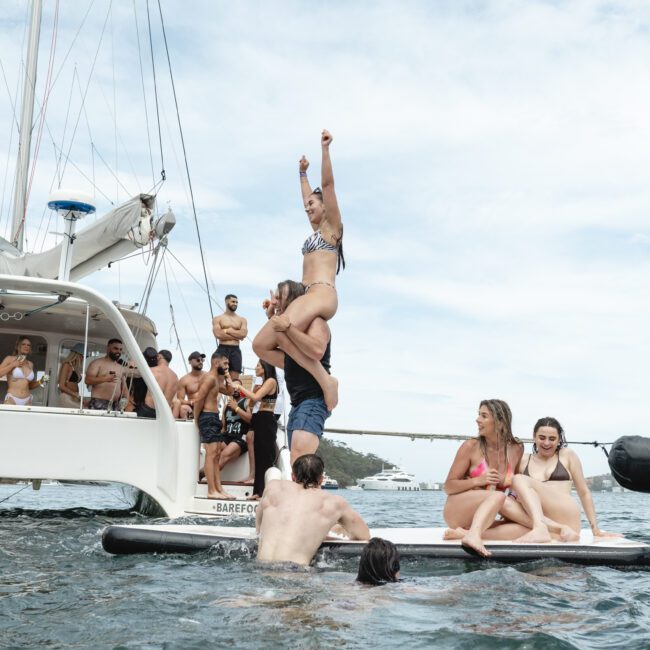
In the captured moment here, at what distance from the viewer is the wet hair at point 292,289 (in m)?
6.41

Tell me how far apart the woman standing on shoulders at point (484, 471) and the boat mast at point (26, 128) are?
10.1 m

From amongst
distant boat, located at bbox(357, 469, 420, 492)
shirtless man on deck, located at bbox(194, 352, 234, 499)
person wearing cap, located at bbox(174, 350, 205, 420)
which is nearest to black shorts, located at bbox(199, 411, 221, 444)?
shirtless man on deck, located at bbox(194, 352, 234, 499)

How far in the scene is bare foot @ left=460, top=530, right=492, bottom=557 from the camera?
6246mm

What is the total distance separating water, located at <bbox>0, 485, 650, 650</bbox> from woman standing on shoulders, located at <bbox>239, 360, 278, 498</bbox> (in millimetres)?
3475

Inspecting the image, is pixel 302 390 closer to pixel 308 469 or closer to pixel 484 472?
pixel 308 469

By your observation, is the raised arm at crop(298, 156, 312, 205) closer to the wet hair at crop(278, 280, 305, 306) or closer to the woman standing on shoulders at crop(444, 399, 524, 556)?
the wet hair at crop(278, 280, 305, 306)

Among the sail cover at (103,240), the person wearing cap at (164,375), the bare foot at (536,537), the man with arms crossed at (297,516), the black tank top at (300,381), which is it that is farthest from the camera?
the sail cover at (103,240)

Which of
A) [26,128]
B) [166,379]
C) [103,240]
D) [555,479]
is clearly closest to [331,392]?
[555,479]

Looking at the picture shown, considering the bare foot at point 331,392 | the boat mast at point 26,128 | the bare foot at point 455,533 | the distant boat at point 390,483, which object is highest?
the boat mast at point 26,128

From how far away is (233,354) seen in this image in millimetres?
11578

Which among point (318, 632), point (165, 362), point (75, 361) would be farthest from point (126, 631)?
point (75, 361)

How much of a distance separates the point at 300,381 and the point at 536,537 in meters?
2.24

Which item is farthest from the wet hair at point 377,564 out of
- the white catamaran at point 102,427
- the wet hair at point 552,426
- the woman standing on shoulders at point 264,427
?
the woman standing on shoulders at point 264,427

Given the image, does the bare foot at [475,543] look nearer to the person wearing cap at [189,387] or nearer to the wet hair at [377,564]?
the wet hair at [377,564]
